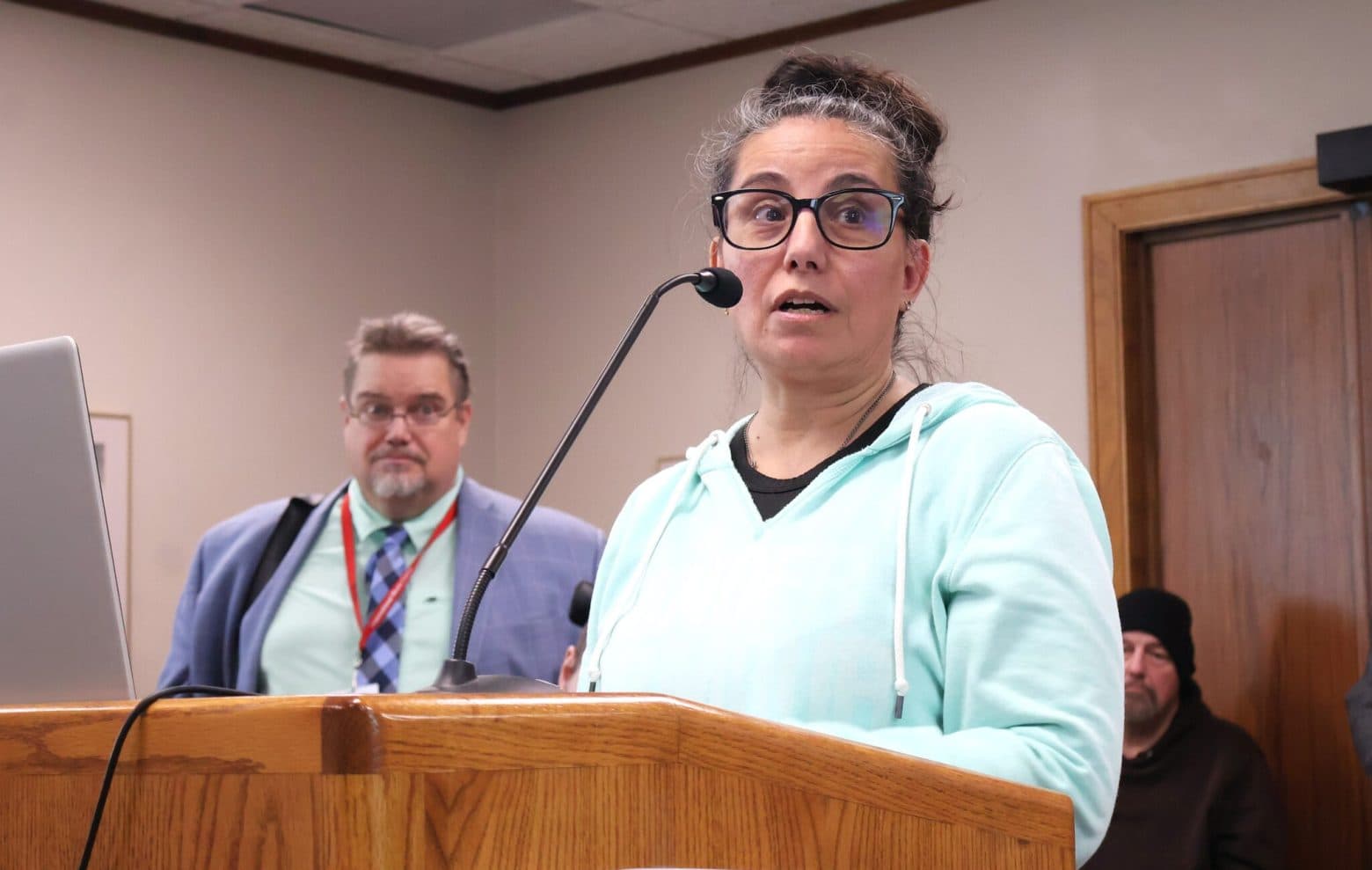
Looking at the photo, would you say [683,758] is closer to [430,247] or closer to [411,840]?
[411,840]

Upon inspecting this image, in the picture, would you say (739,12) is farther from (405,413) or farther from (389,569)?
(389,569)

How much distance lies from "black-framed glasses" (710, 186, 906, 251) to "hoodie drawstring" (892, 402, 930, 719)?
20cm

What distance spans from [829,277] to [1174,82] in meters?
3.06

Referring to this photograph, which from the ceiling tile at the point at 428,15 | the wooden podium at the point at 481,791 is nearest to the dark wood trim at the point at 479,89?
the ceiling tile at the point at 428,15

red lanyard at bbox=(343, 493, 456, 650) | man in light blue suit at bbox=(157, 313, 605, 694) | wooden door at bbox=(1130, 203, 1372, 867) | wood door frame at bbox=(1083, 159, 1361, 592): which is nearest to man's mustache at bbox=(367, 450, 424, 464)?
man in light blue suit at bbox=(157, 313, 605, 694)

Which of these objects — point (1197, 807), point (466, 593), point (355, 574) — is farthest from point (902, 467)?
point (1197, 807)

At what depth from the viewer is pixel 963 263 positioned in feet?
15.1

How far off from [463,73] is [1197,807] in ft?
11.1

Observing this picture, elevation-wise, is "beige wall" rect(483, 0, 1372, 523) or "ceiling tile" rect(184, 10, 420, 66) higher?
"ceiling tile" rect(184, 10, 420, 66)

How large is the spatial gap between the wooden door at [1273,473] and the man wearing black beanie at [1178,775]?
22 cm

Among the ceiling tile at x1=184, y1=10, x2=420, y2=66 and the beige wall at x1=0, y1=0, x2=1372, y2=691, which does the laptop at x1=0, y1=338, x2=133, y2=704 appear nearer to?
the beige wall at x1=0, y1=0, x2=1372, y2=691

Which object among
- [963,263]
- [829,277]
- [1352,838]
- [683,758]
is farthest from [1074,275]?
[683,758]

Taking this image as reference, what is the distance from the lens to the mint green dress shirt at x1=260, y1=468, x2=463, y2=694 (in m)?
2.95

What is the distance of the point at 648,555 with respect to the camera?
1508 millimetres
